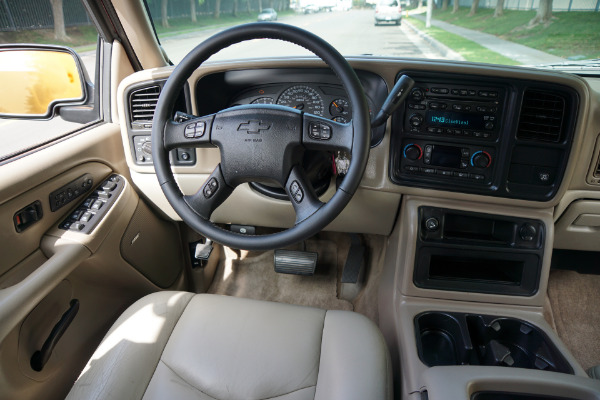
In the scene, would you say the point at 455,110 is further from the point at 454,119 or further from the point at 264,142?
the point at 264,142

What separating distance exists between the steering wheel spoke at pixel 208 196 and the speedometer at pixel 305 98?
1.60 ft

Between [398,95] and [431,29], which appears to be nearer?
[398,95]

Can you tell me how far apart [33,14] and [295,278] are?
1.76 meters

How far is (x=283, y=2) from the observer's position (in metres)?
1.97

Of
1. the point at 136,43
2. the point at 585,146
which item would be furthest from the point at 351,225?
the point at 136,43

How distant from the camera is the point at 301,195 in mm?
1227

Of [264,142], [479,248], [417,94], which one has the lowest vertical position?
[479,248]

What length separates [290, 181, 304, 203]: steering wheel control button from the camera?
4.02ft

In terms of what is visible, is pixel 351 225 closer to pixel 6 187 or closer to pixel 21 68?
pixel 6 187

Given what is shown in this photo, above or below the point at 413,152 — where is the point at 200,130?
above

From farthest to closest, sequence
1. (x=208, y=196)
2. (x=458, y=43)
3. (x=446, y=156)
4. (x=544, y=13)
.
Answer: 1. (x=458, y=43)
2. (x=544, y=13)
3. (x=446, y=156)
4. (x=208, y=196)

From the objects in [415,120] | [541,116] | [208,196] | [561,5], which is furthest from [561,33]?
[208,196]

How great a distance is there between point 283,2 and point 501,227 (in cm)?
142

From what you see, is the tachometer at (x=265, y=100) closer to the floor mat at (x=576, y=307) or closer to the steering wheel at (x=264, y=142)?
the steering wheel at (x=264, y=142)
